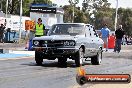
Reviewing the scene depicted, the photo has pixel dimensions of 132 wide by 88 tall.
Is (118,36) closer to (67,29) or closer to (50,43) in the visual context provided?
(67,29)

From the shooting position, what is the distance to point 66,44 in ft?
55.0

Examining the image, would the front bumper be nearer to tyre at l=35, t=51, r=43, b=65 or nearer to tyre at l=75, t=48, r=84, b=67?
tyre at l=75, t=48, r=84, b=67

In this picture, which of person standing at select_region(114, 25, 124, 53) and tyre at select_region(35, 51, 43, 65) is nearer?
tyre at select_region(35, 51, 43, 65)

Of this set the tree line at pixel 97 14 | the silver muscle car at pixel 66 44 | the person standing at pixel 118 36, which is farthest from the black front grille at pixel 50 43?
the tree line at pixel 97 14

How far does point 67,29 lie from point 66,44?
1.27 meters

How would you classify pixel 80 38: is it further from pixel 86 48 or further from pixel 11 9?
pixel 11 9

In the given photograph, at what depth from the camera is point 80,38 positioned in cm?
1728

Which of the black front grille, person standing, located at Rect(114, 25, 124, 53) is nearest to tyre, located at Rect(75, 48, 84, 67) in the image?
the black front grille

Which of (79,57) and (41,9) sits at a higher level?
(41,9)

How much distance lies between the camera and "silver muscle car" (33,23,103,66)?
16.8 m

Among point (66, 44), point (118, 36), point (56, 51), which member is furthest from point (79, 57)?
point (118, 36)

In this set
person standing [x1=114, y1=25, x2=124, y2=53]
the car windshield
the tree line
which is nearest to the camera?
the car windshield

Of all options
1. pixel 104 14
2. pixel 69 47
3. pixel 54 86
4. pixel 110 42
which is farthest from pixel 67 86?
pixel 104 14

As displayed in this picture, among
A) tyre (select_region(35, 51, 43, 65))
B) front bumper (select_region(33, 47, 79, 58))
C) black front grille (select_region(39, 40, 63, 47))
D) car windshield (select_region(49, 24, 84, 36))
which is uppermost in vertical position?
car windshield (select_region(49, 24, 84, 36))
